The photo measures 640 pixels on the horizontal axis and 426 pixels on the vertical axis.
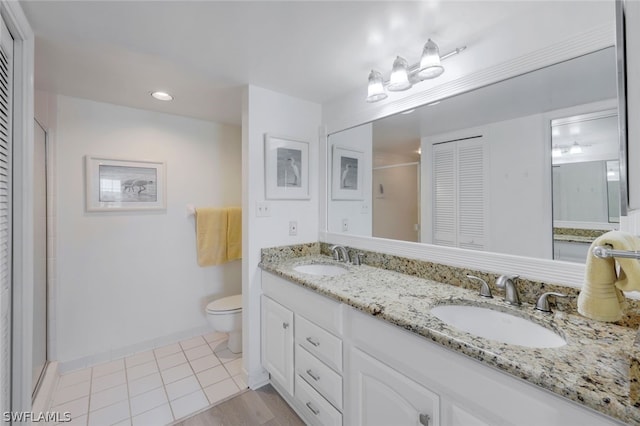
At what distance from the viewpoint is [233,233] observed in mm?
2584

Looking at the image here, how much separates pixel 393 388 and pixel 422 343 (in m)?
0.25

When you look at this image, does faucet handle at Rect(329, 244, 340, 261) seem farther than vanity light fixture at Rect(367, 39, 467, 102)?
Yes

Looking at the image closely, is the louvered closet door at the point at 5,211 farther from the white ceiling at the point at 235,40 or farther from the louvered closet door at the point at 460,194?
the louvered closet door at the point at 460,194

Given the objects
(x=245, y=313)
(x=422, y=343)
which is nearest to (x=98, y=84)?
(x=245, y=313)

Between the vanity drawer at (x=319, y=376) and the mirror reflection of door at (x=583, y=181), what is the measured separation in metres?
1.12

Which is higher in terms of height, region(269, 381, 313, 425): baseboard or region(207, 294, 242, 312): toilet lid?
region(207, 294, 242, 312): toilet lid

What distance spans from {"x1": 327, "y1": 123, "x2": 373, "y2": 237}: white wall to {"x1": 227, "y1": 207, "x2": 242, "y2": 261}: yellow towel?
0.99 m

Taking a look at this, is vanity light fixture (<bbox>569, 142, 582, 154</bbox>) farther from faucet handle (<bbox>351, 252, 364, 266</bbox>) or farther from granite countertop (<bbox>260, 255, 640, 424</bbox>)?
faucet handle (<bbox>351, 252, 364, 266</bbox>)

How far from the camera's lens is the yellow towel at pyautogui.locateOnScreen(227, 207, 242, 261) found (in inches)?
101

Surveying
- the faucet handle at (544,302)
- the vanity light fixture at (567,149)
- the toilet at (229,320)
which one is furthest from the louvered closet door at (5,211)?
the vanity light fixture at (567,149)

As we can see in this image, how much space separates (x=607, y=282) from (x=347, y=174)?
1.57 metres

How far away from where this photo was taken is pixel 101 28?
48.6 inches

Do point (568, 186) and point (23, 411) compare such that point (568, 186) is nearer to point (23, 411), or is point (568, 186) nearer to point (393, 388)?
point (393, 388)

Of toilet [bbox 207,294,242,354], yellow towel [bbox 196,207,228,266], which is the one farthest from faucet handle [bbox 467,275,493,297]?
yellow towel [bbox 196,207,228,266]
